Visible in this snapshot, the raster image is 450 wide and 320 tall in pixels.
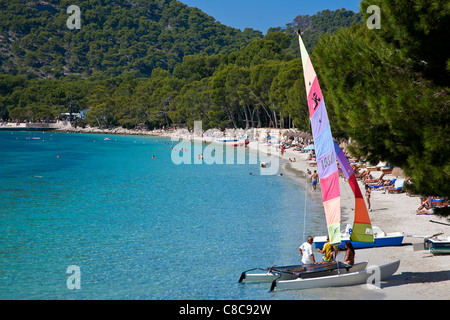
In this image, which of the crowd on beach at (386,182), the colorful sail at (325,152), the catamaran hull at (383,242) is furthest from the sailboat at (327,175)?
the crowd on beach at (386,182)

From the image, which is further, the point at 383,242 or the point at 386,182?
the point at 386,182

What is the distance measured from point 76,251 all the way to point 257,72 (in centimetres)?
8299

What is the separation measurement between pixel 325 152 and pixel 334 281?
475 cm

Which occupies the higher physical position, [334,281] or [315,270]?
[315,270]

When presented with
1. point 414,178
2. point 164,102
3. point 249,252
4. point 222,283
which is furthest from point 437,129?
point 164,102

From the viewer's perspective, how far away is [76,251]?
24641mm

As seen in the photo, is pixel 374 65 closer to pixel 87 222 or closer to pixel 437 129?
pixel 437 129

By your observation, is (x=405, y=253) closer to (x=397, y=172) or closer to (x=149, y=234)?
(x=149, y=234)

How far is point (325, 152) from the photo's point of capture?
15.6 meters

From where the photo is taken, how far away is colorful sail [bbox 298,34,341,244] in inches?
610

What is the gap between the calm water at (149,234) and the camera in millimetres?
19156

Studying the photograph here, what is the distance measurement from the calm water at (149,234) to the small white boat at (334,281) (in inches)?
12.4

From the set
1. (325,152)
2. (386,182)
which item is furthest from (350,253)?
(386,182)

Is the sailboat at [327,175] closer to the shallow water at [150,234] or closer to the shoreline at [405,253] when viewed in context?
the shoreline at [405,253]
